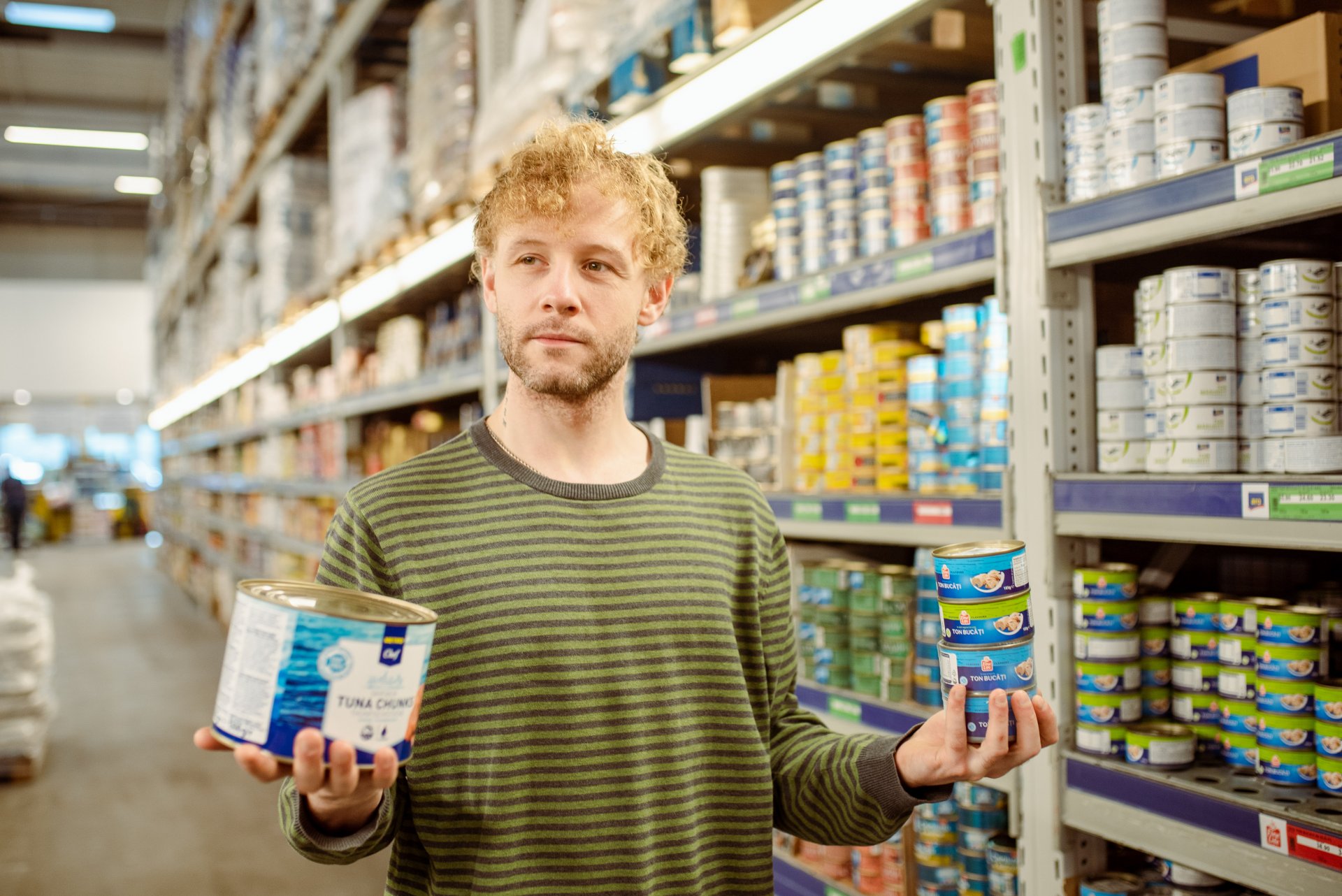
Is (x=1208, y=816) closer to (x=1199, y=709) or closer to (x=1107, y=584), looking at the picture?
(x=1199, y=709)

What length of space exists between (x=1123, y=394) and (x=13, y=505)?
1934cm

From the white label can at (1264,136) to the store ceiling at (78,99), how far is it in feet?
43.9

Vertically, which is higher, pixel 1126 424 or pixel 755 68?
pixel 755 68

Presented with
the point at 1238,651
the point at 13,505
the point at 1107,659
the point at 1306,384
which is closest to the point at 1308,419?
the point at 1306,384

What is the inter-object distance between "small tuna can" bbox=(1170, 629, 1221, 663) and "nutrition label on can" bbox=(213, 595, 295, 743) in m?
1.41

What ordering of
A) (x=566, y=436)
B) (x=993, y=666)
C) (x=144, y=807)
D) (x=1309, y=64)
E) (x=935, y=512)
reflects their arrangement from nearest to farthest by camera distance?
(x=993, y=666) → (x=566, y=436) → (x=1309, y=64) → (x=935, y=512) → (x=144, y=807)

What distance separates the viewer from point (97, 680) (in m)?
7.24

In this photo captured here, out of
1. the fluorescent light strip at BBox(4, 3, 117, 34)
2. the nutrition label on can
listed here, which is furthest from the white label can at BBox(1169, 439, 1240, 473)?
the fluorescent light strip at BBox(4, 3, 117, 34)

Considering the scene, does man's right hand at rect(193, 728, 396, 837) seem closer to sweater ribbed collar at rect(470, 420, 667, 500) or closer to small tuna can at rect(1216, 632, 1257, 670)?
sweater ribbed collar at rect(470, 420, 667, 500)

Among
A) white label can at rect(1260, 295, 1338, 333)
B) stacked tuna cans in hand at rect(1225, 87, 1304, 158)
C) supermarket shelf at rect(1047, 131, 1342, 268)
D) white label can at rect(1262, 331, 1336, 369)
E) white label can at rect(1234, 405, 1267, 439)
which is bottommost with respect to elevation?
white label can at rect(1234, 405, 1267, 439)

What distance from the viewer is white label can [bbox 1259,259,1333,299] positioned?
1.50 m

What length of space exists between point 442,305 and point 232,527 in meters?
5.55

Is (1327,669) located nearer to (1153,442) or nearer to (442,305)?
(1153,442)

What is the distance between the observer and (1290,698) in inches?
59.9
